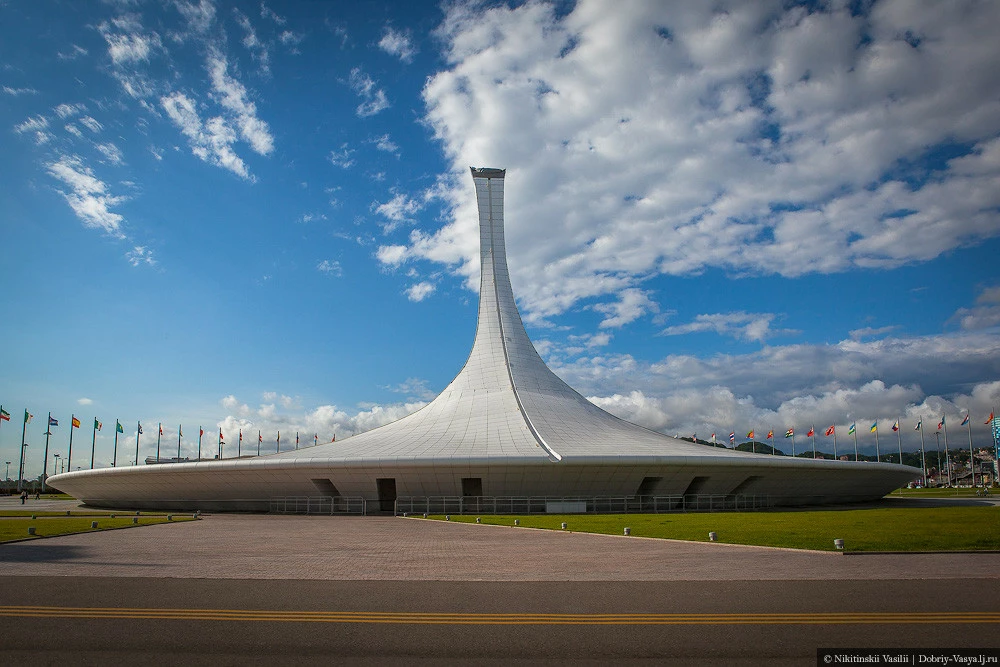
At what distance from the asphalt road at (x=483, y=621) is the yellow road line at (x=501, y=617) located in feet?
0.05

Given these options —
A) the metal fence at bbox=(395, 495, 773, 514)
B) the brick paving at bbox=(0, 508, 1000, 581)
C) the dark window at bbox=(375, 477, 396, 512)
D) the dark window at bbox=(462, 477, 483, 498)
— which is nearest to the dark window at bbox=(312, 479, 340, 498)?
the dark window at bbox=(375, 477, 396, 512)

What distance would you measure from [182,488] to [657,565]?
22.3m

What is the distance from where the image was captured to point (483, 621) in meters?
5.46

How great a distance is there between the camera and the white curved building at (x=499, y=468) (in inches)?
886

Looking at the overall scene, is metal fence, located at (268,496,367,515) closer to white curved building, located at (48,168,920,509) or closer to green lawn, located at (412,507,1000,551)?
white curved building, located at (48,168,920,509)

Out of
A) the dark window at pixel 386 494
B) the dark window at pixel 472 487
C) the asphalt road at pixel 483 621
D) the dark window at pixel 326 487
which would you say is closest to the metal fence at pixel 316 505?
the dark window at pixel 326 487

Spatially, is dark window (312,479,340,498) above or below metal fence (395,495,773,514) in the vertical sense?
above

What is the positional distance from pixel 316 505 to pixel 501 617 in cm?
2109

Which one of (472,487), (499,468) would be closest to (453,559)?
(499,468)

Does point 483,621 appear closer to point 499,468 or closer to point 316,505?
point 499,468

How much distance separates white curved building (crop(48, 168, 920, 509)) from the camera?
22500 millimetres

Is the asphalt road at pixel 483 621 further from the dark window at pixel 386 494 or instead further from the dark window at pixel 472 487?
the dark window at pixel 386 494

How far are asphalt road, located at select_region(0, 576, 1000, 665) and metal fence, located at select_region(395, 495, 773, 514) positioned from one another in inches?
638

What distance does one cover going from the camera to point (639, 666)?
4242 mm
